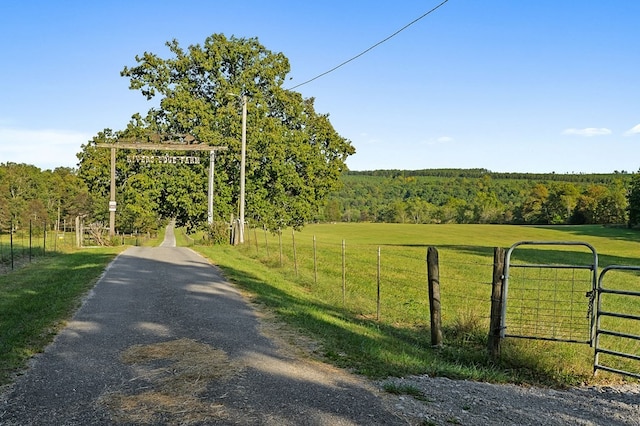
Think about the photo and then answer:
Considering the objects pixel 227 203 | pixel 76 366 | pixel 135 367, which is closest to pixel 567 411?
pixel 135 367

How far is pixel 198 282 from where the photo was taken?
1384 cm

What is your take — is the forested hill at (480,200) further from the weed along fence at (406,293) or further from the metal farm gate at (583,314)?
the metal farm gate at (583,314)

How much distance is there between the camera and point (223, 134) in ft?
122

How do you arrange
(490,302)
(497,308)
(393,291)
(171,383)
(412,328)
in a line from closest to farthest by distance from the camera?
1. (171,383)
2. (497,308)
3. (412,328)
4. (490,302)
5. (393,291)

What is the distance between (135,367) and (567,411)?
16.3 ft

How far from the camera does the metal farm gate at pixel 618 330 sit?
757cm

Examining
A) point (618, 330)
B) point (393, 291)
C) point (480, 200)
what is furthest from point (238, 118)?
point (480, 200)

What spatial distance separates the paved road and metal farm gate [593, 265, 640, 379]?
403 cm

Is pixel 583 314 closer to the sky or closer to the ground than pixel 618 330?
closer to the ground

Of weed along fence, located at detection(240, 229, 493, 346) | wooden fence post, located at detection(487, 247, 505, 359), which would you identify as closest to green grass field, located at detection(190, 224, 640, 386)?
weed along fence, located at detection(240, 229, 493, 346)

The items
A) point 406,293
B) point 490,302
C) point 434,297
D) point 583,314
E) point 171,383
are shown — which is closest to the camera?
point 171,383

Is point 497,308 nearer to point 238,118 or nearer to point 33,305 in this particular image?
point 33,305

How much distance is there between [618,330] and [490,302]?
2.82 m

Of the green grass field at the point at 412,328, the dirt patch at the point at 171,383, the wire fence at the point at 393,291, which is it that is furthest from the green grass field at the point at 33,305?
the wire fence at the point at 393,291
